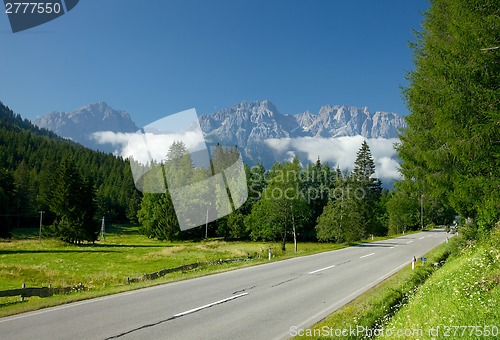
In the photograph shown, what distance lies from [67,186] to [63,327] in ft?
198

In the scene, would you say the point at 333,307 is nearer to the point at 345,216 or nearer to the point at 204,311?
the point at 204,311

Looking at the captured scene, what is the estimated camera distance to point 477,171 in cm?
1605

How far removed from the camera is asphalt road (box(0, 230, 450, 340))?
849 cm

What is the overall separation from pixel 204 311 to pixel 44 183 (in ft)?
357

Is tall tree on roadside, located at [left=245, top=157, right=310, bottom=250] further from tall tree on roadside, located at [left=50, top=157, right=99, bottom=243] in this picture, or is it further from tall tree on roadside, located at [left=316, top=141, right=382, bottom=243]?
tall tree on roadside, located at [left=50, top=157, right=99, bottom=243]

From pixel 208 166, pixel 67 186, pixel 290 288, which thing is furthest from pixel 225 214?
pixel 290 288

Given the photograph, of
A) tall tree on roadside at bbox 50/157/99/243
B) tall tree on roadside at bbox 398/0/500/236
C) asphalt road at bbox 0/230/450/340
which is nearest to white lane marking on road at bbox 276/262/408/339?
asphalt road at bbox 0/230/450/340

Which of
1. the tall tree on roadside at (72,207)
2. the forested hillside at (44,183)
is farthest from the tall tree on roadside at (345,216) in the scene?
the forested hillside at (44,183)

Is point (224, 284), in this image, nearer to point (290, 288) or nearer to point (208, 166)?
point (290, 288)

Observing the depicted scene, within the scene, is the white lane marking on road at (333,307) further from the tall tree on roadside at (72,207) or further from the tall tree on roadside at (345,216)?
the tall tree on roadside at (72,207)

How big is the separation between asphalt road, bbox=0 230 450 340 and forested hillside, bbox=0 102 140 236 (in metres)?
56.3

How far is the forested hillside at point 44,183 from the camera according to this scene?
7800cm

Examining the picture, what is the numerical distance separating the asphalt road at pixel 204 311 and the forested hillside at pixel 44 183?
56300 mm

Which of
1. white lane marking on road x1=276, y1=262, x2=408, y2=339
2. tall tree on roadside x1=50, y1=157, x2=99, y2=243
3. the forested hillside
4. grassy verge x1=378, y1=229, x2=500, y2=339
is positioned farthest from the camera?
the forested hillside
